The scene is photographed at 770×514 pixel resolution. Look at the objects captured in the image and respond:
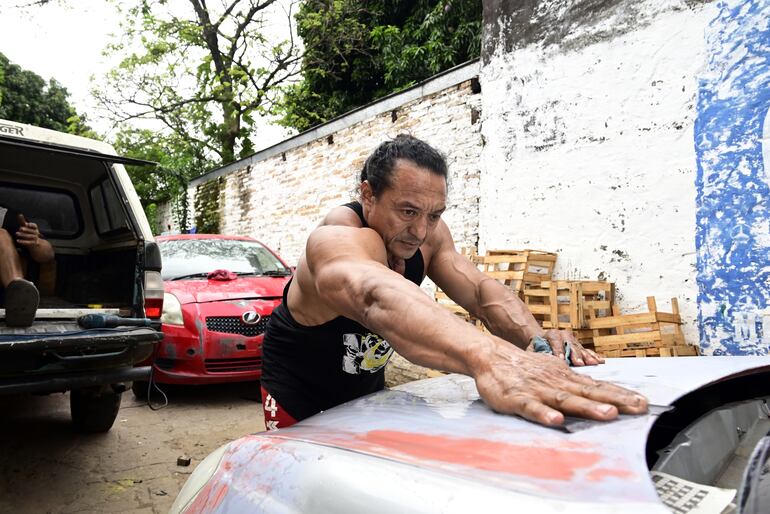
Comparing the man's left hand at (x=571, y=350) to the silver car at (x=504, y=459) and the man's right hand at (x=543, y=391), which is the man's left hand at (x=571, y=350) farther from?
the man's right hand at (x=543, y=391)

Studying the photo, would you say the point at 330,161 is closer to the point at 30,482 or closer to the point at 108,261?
the point at 108,261

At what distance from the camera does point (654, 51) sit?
14.4ft

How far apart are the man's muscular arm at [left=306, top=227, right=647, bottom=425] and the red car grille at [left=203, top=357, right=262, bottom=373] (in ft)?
10.9

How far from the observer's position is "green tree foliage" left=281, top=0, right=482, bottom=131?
34.4 ft

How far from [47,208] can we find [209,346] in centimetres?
195

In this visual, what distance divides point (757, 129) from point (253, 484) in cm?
430

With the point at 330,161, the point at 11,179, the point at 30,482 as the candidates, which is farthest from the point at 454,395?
the point at 330,161

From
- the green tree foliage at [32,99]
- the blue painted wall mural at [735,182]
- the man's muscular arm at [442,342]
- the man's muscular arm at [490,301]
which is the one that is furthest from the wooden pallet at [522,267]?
the green tree foliage at [32,99]

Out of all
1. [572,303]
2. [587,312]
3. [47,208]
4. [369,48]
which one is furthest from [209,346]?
[369,48]

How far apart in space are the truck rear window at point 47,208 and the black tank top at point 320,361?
368cm

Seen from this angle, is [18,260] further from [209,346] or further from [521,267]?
[521,267]

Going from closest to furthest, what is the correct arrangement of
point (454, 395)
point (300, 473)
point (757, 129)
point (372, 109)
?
1. point (300, 473)
2. point (454, 395)
3. point (757, 129)
4. point (372, 109)

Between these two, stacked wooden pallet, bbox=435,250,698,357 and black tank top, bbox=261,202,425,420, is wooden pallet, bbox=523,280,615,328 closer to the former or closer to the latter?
stacked wooden pallet, bbox=435,250,698,357

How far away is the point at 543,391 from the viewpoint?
958 millimetres
